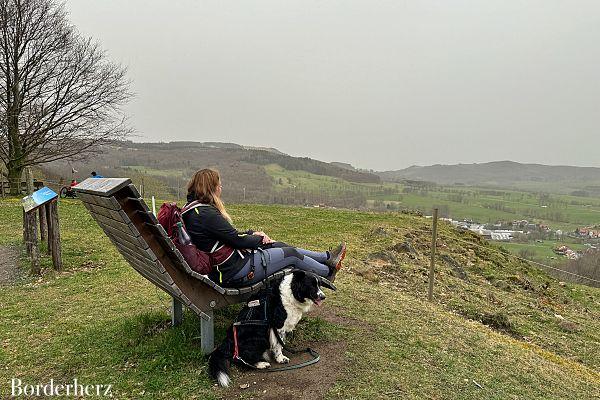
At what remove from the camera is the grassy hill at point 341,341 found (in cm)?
403

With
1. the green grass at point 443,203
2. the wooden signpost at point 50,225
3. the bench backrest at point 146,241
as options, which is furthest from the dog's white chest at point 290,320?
the green grass at point 443,203

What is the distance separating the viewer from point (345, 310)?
5.98m

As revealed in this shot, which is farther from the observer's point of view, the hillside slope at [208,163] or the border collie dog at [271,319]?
the hillside slope at [208,163]

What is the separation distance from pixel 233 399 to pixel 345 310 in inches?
104

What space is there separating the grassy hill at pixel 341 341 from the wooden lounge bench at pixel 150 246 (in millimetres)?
674

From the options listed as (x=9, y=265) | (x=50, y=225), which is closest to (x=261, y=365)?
(x=50, y=225)

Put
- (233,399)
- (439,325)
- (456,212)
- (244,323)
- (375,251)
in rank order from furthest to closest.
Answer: (456,212), (375,251), (439,325), (244,323), (233,399)

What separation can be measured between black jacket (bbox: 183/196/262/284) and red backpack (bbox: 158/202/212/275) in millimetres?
84

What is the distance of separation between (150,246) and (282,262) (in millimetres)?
1639

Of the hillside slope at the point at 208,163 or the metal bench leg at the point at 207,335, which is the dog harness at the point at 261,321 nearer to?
the metal bench leg at the point at 207,335

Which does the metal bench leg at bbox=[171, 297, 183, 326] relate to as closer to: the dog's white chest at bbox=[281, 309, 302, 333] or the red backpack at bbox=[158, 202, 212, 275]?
the red backpack at bbox=[158, 202, 212, 275]

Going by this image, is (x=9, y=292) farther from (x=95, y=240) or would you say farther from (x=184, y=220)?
(x=184, y=220)

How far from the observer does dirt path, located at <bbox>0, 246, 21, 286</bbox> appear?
26.8ft

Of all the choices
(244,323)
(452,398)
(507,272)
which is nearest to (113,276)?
(244,323)
